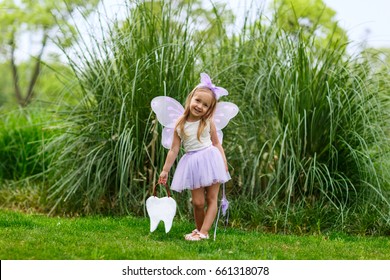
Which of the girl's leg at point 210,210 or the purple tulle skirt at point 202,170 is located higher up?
the purple tulle skirt at point 202,170

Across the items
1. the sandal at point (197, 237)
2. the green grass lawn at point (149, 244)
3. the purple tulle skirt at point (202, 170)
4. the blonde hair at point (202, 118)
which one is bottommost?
the green grass lawn at point (149, 244)

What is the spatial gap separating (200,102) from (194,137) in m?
0.31

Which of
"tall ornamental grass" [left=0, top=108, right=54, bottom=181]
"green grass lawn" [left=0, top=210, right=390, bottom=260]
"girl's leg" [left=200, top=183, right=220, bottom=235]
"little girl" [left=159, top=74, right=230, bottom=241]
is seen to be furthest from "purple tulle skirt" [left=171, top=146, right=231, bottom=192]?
"tall ornamental grass" [left=0, top=108, right=54, bottom=181]

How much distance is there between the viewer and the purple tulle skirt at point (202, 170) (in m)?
5.10

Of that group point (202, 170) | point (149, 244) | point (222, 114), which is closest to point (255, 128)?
point (222, 114)

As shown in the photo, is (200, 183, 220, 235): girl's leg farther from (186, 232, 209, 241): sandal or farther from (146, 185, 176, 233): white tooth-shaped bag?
(146, 185, 176, 233): white tooth-shaped bag

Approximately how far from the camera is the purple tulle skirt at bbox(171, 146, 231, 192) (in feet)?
16.7

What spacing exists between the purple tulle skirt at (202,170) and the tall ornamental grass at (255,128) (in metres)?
1.19

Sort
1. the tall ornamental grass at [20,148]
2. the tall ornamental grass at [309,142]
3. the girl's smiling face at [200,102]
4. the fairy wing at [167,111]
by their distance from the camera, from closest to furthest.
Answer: the girl's smiling face at [200,102], the fairy wing at [167,111], the tall ornamental grass at [309,142], the tall ornamental grass at [20,148]

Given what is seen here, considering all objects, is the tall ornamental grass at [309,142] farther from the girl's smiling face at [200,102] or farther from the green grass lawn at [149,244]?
the girl's smiling face at [200,102]

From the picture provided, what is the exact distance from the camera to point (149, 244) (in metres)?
4.88

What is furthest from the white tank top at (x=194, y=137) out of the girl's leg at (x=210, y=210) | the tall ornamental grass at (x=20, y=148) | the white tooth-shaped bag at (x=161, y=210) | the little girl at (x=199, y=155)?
the tall ornamental grass at (x=20, y=148)

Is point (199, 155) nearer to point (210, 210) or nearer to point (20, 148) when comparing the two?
point (210, 210)

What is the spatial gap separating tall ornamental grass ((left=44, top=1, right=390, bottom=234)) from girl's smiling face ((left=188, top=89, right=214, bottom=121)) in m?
1.21
